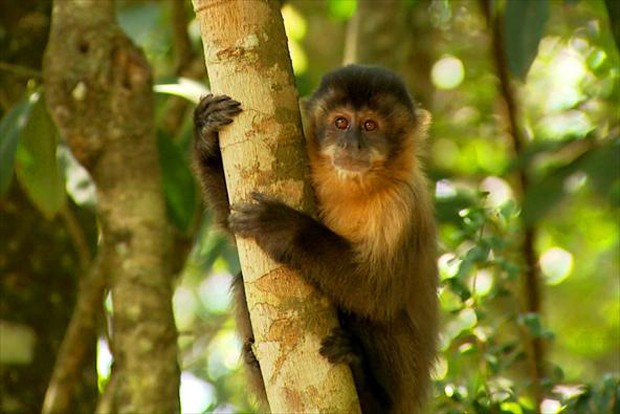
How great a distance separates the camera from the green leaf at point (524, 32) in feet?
15.9

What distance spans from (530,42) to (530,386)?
4.53ft

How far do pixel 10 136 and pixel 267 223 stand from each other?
189cm

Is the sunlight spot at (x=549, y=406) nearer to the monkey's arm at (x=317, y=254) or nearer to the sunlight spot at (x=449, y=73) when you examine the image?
the monkey's arm at (x=317, y=254)

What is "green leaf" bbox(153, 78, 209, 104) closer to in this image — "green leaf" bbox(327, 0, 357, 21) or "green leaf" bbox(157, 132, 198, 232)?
"green leaf" bbox(157, 132, 198, 232)

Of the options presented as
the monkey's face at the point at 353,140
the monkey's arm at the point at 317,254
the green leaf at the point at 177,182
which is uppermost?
the green leaf at the point at 177,182

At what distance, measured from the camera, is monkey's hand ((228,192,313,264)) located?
3574 millimetres

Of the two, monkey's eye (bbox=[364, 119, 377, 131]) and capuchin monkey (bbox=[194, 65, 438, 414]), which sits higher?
monkey's eye (bbox=[364, 119, 377, 131])

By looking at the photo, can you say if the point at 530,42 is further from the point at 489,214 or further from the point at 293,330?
the point at 293,330

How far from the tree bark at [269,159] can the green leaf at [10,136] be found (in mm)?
1732

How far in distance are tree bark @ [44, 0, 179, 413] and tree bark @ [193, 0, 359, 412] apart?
4.36ft

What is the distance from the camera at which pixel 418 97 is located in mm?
7145

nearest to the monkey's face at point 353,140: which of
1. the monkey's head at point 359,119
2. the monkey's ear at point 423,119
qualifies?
the monkey's head at point 359,119

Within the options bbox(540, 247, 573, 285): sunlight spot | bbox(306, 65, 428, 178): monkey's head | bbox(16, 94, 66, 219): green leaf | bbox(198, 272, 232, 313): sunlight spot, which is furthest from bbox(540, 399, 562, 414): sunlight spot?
bbox(198, 272, 232, 313): sunlight spot

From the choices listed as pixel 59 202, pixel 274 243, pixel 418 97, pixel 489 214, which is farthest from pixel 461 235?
pixel 418 97
